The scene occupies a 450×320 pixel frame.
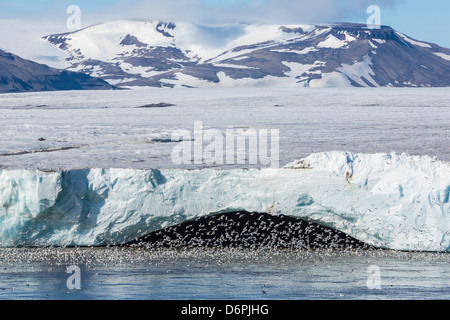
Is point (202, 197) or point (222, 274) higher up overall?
point (202, 197)

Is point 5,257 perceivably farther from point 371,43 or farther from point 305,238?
point 371,43

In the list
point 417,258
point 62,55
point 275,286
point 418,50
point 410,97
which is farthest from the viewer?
point 62,55

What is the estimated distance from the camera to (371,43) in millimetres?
114375

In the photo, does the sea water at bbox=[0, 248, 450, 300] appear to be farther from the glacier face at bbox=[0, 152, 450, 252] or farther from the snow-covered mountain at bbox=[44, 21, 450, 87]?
the snow-covered mountain at bbox=[44, 21, 450, 87]

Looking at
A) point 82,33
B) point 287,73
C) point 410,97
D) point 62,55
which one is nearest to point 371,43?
point 287,73

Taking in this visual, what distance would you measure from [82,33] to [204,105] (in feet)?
420

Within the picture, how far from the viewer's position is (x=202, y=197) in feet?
44.2

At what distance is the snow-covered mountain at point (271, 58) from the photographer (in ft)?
307

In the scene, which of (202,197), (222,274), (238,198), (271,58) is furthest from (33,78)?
(222,274)

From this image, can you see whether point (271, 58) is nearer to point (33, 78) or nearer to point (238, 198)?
point (33, 78)

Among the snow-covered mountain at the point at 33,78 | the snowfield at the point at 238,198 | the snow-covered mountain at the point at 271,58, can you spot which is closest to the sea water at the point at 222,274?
the snowfield at the point at 238,198

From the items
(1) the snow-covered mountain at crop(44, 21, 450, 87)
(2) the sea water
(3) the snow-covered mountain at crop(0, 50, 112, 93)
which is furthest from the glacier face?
(1) the snow-covered mountain at crop(44, 21, 450, 87)

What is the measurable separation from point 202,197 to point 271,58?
90.0 meters
